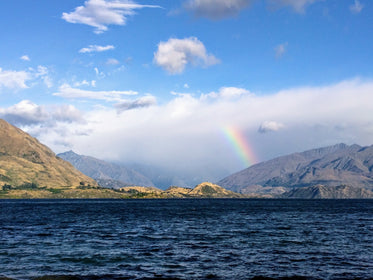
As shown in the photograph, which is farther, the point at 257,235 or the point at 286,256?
the point at 257,235

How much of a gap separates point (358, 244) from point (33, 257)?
6206 cm

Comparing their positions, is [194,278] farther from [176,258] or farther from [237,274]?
[176,258]

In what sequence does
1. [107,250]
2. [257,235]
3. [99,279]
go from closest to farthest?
[99,279]
[107,250]
[257,235]

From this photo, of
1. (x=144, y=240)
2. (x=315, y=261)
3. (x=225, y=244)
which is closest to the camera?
(x=315, y=261)

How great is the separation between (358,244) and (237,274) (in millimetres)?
39800

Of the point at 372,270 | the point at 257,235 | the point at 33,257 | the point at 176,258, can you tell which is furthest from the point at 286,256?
the point at 33,257

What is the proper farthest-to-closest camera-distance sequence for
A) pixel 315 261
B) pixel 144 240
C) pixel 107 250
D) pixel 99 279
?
pixel 144 240
pixel 107 250
pixel 315 261
pixel 99 279

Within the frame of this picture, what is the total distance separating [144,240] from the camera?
81375 mm

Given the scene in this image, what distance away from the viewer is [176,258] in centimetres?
5941

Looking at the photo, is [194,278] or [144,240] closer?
[194,278]

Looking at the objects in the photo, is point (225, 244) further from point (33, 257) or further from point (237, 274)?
point (33, 257)

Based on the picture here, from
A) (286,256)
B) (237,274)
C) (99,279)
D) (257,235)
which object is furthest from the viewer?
(257,235)

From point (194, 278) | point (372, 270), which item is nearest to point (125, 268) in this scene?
point (194, 278)

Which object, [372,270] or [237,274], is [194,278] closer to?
[237,274]
